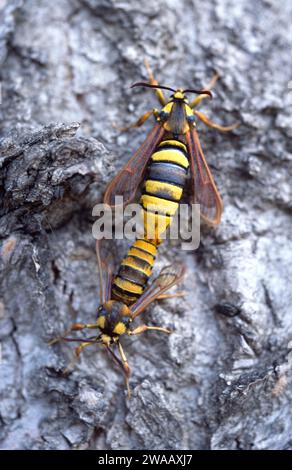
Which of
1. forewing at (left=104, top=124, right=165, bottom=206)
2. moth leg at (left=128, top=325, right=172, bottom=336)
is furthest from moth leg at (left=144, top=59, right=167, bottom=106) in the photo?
moth leg at (left=128, top=325, right=172, bottom=336)

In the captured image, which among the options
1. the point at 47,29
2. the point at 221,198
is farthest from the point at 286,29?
the point at 47,29

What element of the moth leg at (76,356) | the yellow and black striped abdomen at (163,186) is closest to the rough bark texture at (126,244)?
the moth leg at (76,356)

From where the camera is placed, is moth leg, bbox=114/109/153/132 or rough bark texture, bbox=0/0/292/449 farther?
moth leg, bbox=114/109/153/132

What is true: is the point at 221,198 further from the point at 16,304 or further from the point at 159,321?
the point at 16,304

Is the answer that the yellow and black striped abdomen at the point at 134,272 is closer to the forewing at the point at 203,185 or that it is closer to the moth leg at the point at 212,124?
the forewing at the point at 203,185

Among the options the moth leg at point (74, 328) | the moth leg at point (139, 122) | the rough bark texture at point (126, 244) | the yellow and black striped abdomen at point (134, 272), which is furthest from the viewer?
the moth leg at point (139, 122)

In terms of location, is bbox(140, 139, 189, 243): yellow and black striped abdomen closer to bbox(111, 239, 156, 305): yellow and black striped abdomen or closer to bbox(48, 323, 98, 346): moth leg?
bbox(111, 239, 156, 305): yellow and black striped abdomen
